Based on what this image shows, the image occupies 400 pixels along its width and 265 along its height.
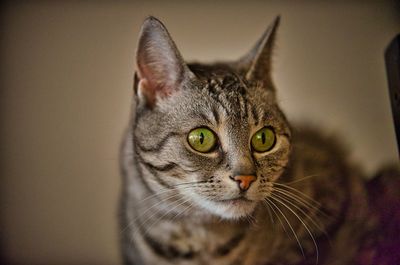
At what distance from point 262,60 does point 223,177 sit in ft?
0.99

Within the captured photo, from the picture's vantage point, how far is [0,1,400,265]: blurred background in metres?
0.99

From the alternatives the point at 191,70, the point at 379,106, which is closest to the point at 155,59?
the point at 191,70

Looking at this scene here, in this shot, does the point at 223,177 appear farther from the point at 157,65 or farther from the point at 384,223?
the point at 384,223

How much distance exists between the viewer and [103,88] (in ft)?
3.43

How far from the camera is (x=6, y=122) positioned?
1.01m

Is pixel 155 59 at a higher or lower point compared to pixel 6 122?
higher

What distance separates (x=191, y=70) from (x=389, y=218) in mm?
538

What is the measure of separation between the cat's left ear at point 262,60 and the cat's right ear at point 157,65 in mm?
145

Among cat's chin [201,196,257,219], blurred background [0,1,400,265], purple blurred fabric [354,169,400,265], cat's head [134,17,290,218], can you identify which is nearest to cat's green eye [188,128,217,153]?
cat's head [134,17,290,218]

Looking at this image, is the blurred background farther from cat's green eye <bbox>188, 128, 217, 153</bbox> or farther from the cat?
cat's green eye <bbox>188, 128, 217, 153</bbox>

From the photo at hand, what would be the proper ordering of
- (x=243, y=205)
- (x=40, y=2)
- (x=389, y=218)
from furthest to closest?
(x=40, y=2) < (x=389, y=218) < (x=243, y=205)

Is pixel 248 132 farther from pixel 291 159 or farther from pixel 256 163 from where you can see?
pixel 291 159

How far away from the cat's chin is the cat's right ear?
24 cm

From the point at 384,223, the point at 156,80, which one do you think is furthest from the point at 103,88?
the point at 384,223
